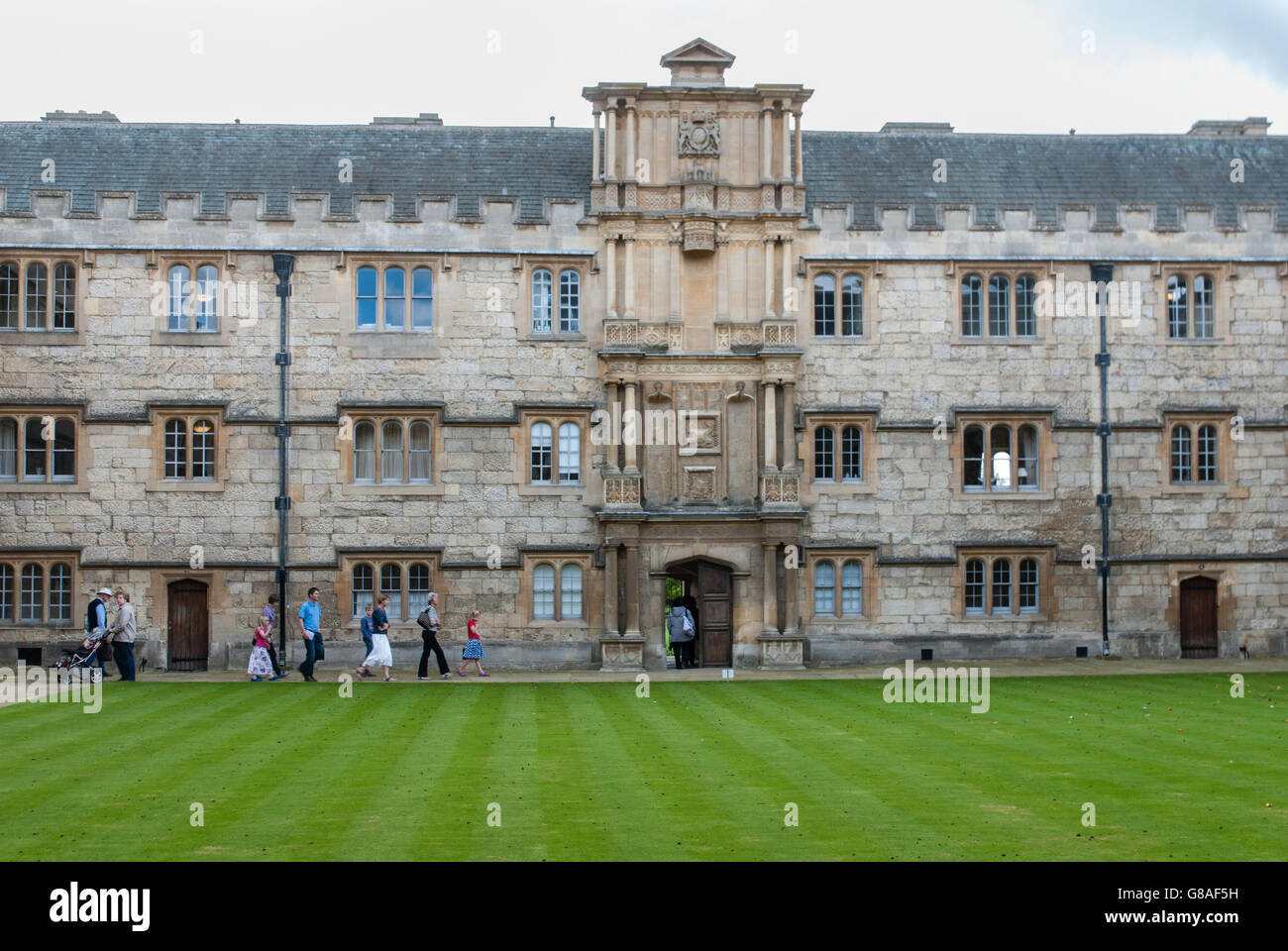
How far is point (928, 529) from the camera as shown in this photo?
3319 centimetres

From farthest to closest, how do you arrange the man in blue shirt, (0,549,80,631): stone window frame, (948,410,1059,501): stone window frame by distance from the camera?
(948,410,1059,501): stone window frame → (0,549,80,631): stone window frame → the man in blue shirt

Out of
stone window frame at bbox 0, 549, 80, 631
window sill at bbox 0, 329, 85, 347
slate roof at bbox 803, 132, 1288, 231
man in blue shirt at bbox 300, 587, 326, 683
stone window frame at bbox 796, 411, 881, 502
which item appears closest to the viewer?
man in blue shirt at bbox 300, 587, 326, 683

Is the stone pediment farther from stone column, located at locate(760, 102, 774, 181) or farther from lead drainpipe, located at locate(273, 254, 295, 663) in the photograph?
lead drainpipe, located at locate(273, 254, 295, 663)

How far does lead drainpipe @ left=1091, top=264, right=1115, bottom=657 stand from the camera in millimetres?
33344

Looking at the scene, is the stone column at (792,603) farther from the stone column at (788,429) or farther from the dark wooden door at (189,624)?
the dark wooden door at (189,624)

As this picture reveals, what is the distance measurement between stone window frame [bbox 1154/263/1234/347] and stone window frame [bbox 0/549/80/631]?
2442cm

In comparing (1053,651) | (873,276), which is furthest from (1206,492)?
(873,276)

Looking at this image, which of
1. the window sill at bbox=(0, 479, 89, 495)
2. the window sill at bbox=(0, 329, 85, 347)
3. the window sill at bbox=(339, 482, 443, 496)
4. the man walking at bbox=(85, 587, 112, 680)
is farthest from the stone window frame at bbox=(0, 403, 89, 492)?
the window sill at bbox=(339, 482, 443, 496)

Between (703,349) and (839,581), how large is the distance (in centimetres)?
595

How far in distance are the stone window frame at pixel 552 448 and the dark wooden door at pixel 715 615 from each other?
335cm

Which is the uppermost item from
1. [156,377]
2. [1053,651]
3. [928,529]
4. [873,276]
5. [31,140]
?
[31,140]
